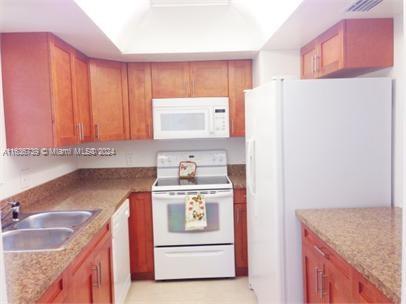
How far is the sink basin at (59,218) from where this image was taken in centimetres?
232

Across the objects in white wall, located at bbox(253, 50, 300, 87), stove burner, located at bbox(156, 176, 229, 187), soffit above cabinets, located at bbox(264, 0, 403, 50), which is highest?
soffit above cabinets, located at bbox(264, 0, 403, 50)

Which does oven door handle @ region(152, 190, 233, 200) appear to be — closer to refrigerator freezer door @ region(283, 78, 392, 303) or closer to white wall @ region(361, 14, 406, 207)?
refrigerator freezer door @ region(283, 78, 392, 303)

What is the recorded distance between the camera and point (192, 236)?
10.7 ft

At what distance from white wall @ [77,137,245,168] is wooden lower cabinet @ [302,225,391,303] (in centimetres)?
188

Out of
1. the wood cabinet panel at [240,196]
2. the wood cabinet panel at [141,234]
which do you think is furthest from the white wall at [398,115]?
the wood cabinet panel at [141,234]

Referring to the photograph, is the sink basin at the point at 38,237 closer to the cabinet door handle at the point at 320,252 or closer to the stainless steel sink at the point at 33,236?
the stainless steel sink at the point at 33,236

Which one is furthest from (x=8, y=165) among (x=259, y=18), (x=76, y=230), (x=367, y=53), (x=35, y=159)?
(x=367, y=53)

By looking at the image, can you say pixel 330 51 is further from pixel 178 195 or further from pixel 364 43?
pixel 178 195

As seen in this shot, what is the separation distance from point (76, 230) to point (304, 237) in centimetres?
129

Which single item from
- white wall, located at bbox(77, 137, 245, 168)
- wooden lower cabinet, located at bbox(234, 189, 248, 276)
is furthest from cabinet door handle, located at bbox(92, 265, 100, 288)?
white wall, located at bbox(77, 137, 245, 168)

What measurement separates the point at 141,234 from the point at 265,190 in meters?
1.42

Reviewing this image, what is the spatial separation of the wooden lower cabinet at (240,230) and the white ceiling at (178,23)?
133 cm

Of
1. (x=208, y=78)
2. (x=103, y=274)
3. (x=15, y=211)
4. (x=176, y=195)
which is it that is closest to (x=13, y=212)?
(x=15, y=211)

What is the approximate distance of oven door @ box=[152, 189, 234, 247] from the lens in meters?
3.23
